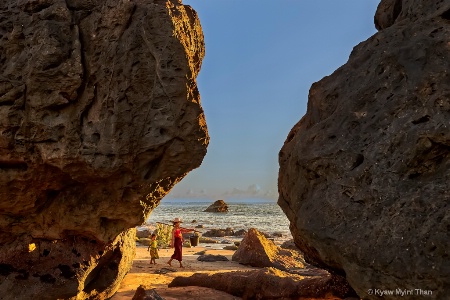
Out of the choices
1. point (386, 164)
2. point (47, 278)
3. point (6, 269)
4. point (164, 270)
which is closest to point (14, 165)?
point (6, 269)

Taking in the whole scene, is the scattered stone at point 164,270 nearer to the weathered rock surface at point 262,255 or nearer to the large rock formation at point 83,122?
the weathered rock surface at point 262,255

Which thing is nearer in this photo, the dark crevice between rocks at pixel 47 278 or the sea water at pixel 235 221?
the dark crevice between rocks at pixel 47 278

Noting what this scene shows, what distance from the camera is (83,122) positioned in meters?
6.19

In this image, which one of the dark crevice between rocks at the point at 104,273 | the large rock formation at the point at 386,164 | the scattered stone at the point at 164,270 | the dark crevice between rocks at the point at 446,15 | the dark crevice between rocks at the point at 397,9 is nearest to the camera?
the large rock formation at the point at 386,164

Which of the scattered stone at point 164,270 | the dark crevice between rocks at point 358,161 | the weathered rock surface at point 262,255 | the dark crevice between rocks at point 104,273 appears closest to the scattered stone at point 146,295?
the dark crevice between rocks at point 104,273

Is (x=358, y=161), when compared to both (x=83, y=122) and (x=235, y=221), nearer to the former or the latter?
(x=83, y=122)

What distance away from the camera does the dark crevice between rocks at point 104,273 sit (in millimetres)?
7438

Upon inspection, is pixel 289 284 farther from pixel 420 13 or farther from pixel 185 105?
pixel 420 13

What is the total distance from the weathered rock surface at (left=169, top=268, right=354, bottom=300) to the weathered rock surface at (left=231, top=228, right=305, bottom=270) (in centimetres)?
457

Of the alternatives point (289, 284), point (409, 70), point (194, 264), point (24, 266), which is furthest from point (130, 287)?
point (409, 70)

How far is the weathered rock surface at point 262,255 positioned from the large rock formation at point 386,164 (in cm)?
707

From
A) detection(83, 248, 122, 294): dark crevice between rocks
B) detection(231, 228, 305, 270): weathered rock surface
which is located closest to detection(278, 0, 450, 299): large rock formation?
detection(83, 248, 122, 294): dark crevice between rocks

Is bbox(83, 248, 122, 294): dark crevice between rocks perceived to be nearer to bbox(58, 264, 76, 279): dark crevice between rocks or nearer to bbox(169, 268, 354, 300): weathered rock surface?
bbox(58, 264, 76, 279): dark crevice between rocks

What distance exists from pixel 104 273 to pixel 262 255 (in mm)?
7209
